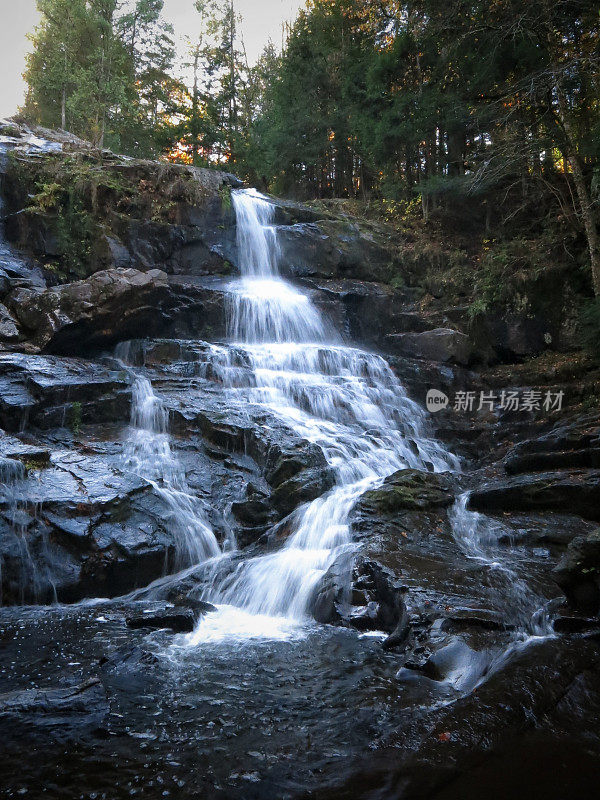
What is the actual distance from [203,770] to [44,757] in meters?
0.97

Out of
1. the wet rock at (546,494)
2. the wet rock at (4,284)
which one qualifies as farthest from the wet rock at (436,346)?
the wet rock at (4,284)

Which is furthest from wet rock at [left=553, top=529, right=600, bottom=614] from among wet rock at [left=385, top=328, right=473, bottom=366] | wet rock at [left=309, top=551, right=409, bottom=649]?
wet rock at [left=385, top=328, right=473, bottom=366]

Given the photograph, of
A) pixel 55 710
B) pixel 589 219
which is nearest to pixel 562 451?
pixel 589 219

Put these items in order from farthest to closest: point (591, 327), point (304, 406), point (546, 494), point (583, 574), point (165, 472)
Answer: point (304, 406) → point (591, 327) → point (165, 472) → point (546, 494) → point (583, 574)

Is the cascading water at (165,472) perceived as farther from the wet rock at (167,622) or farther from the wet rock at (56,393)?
the wet rock at (167,622)

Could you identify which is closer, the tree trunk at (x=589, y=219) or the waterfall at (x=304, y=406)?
the waterfall at (x=304, y=406)

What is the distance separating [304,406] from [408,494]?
3.98 metres

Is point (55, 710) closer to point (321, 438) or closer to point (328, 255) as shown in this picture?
point (321, 438)

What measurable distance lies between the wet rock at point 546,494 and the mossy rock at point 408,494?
0.51 m

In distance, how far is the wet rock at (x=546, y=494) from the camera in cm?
690

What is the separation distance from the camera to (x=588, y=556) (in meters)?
4.50

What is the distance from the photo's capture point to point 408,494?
24.9ft

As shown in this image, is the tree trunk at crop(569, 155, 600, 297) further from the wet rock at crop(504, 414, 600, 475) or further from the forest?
the wet rock at crop(504, 414, 600, 475)

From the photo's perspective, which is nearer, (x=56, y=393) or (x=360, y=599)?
(x=360, y=599)
